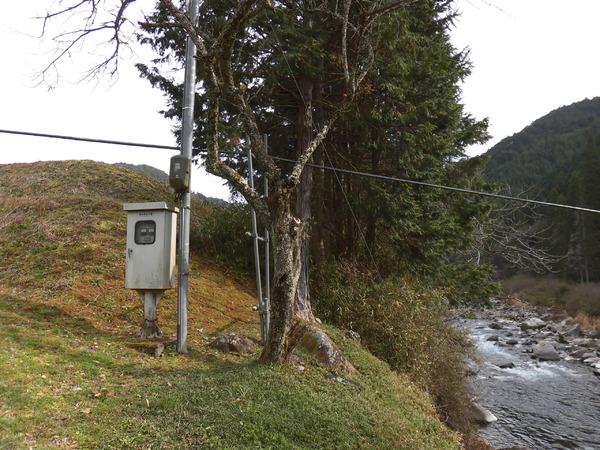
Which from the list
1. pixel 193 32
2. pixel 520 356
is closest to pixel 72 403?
pixel 193 32

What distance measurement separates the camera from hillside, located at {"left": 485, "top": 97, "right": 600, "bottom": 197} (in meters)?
55.7

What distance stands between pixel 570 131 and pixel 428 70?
78.0 m

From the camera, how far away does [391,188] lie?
415 inches

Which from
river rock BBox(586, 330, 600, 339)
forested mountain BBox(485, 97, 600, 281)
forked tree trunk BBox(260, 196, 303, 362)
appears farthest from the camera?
forested mountain BBox(485, 97, 600, 281)

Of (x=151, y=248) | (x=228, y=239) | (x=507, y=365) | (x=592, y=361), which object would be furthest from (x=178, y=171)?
(x=592, y=361)

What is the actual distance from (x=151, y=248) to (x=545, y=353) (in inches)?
747

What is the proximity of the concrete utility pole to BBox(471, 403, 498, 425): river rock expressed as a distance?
313 inches

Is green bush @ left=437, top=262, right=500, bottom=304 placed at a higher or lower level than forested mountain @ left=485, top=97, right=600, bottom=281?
lower

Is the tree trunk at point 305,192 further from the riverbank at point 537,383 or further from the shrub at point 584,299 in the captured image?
the shrub at point 584,299

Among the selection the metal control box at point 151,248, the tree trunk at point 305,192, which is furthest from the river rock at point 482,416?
the metal control box at point 151,248

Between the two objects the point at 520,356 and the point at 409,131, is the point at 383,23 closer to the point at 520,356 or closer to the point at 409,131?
the point at 409,131

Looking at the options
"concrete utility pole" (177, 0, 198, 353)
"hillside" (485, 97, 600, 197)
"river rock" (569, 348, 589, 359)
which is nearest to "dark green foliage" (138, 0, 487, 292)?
"concrete utility pole" (177, 0, 198, 353)

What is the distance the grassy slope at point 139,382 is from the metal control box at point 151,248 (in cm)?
81

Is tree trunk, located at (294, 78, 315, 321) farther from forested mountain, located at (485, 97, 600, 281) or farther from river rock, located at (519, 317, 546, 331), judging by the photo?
river rock, located at (519, 317, 546, 331)
